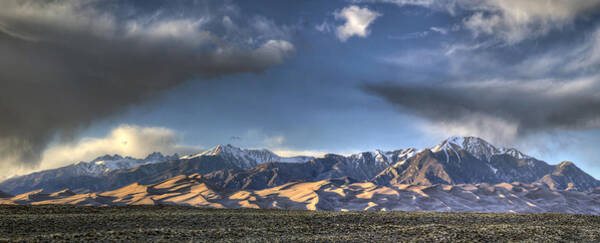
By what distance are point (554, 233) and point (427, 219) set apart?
12.3 m

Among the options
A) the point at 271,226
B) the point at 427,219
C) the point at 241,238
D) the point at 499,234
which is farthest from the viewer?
the point at 427,219

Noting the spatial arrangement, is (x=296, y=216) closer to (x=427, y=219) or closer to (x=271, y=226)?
(x=271, y=226)

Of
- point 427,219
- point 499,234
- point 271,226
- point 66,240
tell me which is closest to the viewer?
point 66,240

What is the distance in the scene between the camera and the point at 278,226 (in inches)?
1521

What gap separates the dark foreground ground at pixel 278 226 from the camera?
109 feet

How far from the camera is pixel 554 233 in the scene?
3753 cm

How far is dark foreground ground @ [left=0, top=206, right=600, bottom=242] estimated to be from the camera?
3331cm

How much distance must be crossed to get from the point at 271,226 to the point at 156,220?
12.4m

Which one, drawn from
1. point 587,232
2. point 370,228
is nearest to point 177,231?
point 370,228

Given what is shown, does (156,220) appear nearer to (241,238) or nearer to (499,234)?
(241,238)

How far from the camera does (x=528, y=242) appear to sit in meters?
34.0

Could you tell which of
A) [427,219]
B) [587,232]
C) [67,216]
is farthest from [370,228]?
[67,216]

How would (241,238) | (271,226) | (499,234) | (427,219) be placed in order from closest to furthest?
(241,238) < (499,234) < (271,226) < (427,219)

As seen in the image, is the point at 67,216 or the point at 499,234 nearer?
the point at 499,234
